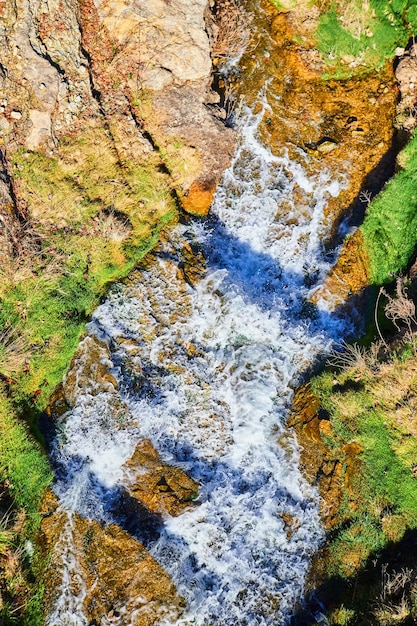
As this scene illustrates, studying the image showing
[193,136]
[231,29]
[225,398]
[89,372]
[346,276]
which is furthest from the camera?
[231,29]

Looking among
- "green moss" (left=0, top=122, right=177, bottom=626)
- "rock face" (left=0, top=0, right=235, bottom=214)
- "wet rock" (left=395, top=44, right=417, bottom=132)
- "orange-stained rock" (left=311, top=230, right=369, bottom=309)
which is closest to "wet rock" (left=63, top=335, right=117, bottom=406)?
"green moss" (left=0, top=122, right=177, bottom=626)

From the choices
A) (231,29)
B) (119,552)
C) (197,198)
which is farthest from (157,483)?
(231,29)

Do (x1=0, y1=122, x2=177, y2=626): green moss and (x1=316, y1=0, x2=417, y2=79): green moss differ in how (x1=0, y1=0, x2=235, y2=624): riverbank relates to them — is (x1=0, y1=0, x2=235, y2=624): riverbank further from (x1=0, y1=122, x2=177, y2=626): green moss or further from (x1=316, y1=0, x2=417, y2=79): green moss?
(x1=316, y1=0, x2=417, y2=79): green moss

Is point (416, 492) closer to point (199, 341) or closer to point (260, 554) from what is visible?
point (260, 554)

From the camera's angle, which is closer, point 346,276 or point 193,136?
point 346,276

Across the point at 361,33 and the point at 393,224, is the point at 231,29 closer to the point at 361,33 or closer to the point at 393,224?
the point at 361,33

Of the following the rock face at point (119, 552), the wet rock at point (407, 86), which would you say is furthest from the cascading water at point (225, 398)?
the wet rock at point (407, 86)

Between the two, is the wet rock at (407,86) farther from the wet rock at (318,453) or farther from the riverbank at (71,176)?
the wet rock at (318,453)

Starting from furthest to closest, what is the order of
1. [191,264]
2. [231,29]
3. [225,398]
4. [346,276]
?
[231,29] < [191,264] < [346,276] < [225,398]
